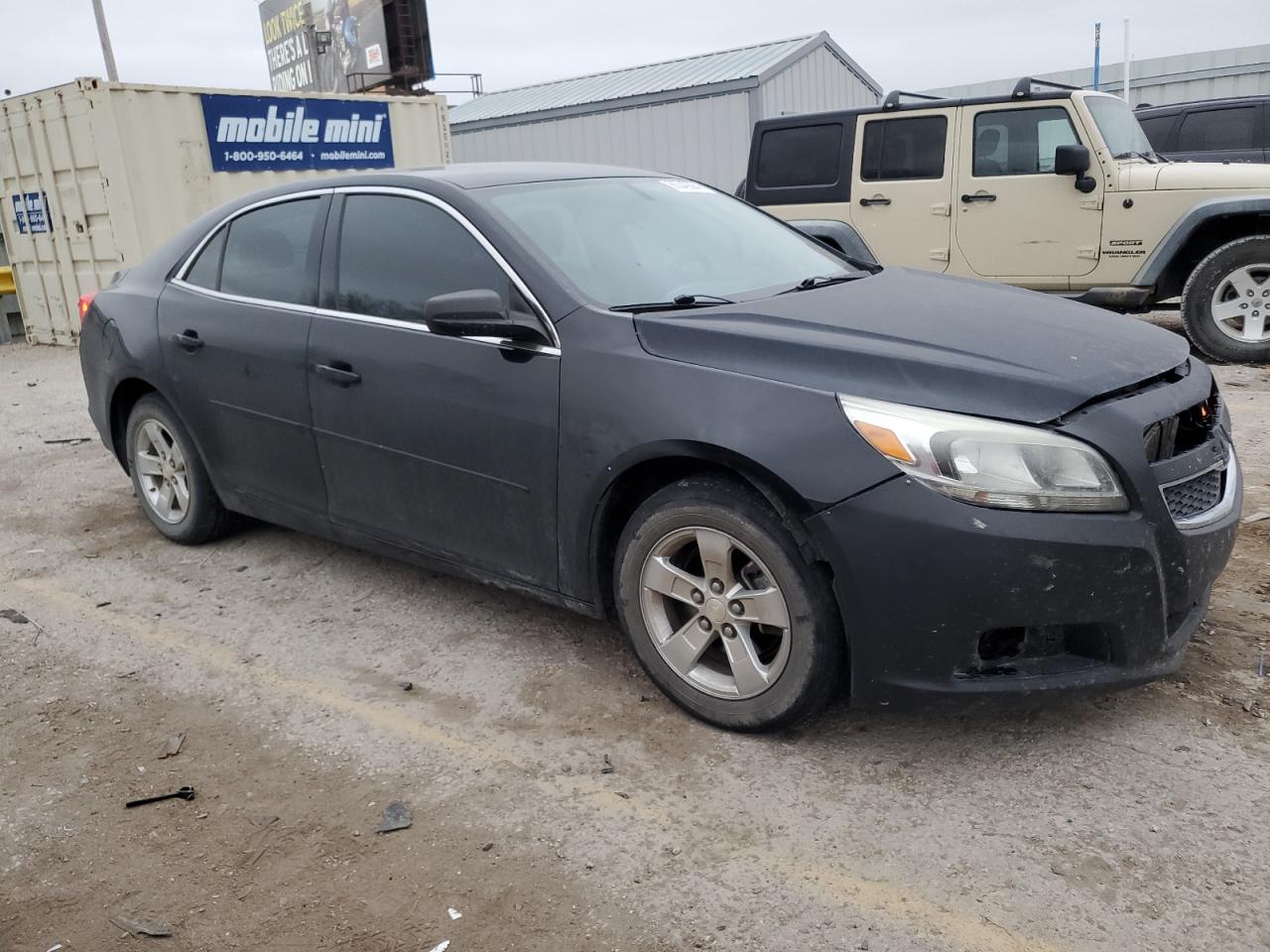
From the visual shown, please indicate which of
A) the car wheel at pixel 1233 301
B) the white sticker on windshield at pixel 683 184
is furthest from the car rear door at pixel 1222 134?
the white sticker on windshield at pixel 683 184

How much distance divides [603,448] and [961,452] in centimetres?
101

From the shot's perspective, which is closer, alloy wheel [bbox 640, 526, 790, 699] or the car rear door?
alloy wheel [bbox 640, 526, 790, 699]

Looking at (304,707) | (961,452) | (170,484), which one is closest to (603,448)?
(961,452)

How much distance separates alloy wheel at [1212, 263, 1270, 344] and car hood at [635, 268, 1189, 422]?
509cm

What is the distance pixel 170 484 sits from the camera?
16.3 feet

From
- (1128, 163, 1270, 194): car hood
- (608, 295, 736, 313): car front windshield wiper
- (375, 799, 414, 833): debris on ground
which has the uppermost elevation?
(608, 295, 736, 313): car front windshield wiper

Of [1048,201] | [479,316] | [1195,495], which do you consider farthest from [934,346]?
[1048,201]

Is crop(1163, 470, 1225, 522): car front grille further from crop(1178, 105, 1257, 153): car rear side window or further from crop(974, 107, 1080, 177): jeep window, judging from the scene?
crop(1178, 105, 1257, 153): car rear side window

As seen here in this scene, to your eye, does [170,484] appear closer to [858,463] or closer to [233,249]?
[233,249]

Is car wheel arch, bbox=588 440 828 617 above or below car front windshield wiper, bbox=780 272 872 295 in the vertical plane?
below

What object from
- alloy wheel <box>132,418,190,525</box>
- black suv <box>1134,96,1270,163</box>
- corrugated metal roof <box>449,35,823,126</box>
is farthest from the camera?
corrugated metal roof <box>449,35,823,126</box>

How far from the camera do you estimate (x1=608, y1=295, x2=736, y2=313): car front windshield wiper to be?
3346 mm

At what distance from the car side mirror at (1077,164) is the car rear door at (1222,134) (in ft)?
12.1

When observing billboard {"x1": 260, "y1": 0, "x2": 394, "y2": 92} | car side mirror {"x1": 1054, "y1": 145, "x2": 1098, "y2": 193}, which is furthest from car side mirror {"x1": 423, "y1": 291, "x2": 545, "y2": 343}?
billboard {"x1": 260, "y1": 0, "x2": 394, "y2": 92}
